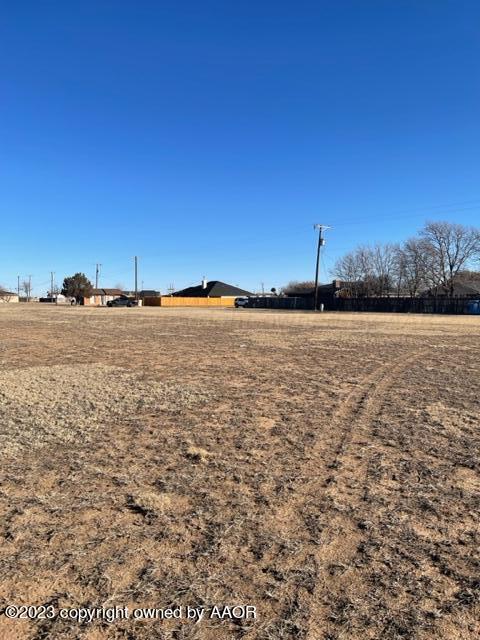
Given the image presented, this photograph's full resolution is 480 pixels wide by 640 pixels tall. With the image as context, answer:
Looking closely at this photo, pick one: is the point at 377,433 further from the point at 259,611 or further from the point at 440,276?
the point at 440,276

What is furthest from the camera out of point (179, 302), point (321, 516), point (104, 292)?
point (104, 292)

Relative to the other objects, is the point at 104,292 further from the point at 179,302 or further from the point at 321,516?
the point at 321,516

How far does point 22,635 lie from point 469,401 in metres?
6.97

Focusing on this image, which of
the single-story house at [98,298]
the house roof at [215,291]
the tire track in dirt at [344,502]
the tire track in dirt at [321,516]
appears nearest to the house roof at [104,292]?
the single-story house at [98,298]

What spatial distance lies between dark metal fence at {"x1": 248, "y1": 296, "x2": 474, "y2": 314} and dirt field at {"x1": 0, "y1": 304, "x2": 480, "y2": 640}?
50.9 metres

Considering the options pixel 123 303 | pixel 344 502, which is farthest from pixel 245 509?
pixel 123 303

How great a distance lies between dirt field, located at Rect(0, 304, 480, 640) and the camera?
8.34 feet

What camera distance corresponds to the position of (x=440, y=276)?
8150cm

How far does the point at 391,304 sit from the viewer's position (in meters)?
60.6

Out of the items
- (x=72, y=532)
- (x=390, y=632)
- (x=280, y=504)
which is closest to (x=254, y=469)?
(x=280, y=504)

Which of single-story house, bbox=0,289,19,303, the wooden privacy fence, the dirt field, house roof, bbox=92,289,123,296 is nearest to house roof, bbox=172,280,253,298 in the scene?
the wooden privacy fence

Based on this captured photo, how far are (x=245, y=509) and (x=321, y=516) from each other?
561mm

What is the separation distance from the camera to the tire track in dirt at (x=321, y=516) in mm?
2502

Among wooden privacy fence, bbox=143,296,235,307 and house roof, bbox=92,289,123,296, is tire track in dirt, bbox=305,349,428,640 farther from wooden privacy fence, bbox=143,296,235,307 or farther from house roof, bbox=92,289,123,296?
house roof, bbox=92,289,123,296
